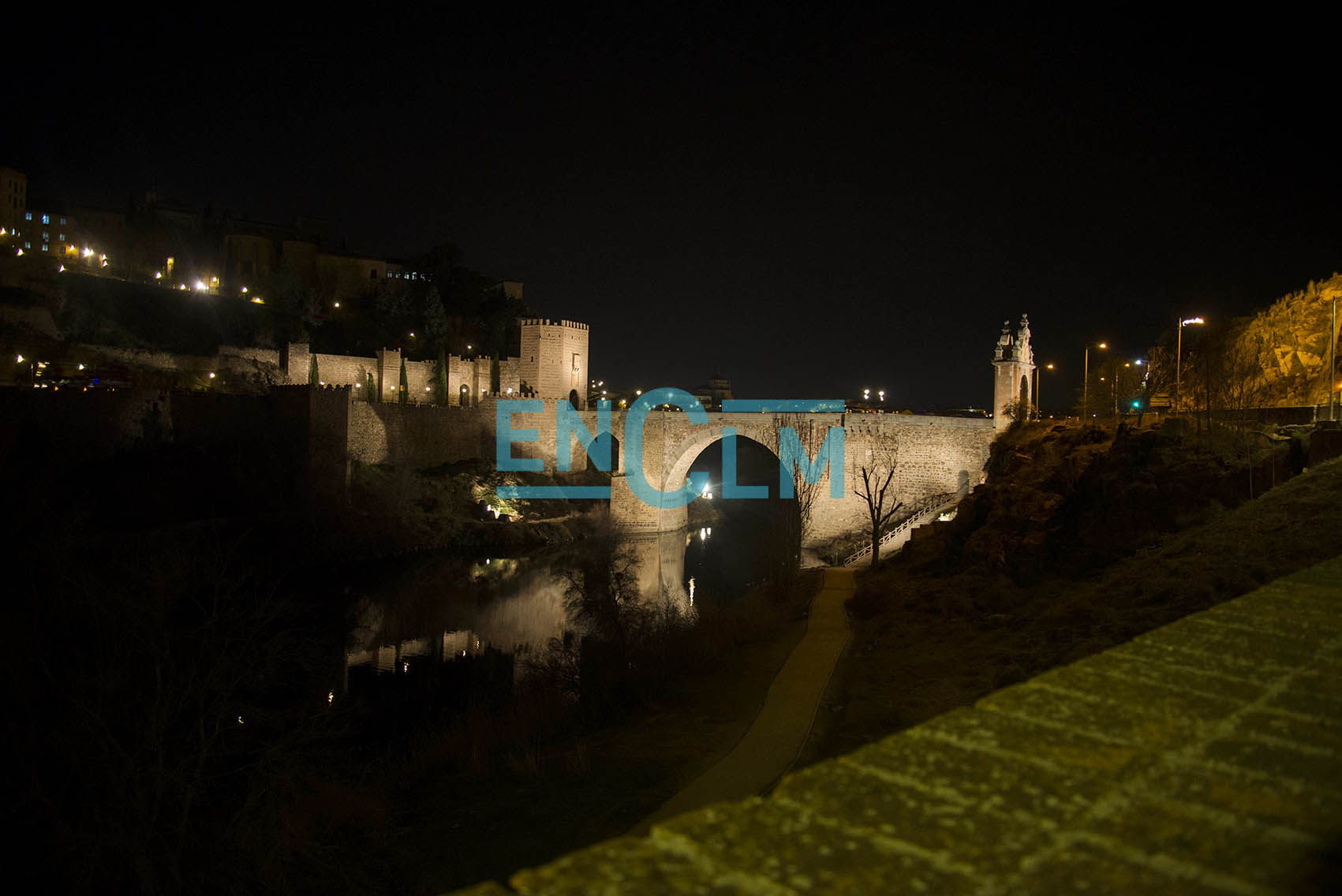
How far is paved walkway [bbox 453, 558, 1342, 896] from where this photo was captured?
139cm

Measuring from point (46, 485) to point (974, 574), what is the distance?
24.5m

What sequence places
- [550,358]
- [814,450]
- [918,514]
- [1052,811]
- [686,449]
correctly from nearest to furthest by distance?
1. [1052,811]
2. [918,514]
3. [814,450]
4. [686,449]
5. [550,358]

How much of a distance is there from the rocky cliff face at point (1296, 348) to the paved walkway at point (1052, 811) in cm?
2810

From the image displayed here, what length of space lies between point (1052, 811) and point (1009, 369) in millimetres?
31776

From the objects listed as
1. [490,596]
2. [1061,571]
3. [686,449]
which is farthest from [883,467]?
[1061,571]

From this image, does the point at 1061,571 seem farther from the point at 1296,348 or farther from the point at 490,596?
the point at 490,596

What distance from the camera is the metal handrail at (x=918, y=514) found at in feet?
102

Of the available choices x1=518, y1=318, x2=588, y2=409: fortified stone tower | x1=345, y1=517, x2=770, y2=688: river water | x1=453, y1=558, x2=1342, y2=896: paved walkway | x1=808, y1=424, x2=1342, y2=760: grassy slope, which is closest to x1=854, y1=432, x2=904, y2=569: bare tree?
x1=345, y1=517, x2=770, y2=688: river water

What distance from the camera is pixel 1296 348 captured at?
26.5m

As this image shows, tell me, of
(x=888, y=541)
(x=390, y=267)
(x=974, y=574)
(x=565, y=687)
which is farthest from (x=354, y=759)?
(x=390, y=267)

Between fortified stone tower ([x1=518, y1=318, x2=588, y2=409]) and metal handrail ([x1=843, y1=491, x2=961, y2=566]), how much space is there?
79.2 ft

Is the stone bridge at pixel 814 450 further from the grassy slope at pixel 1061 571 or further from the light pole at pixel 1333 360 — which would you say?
the light pole at pixel 1333 360

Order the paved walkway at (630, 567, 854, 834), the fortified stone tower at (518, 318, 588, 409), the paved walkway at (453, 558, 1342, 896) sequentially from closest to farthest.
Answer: the paved walkway at (453, 558, 1342, 896) → the paved walkway at (630, 567, 854, 834) → the fortified stone tower at (518, 318, 588, 409)

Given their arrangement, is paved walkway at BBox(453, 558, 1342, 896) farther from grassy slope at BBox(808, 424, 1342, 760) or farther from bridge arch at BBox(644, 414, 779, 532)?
bridge arch at BBox(644, 414, 779, 532)
